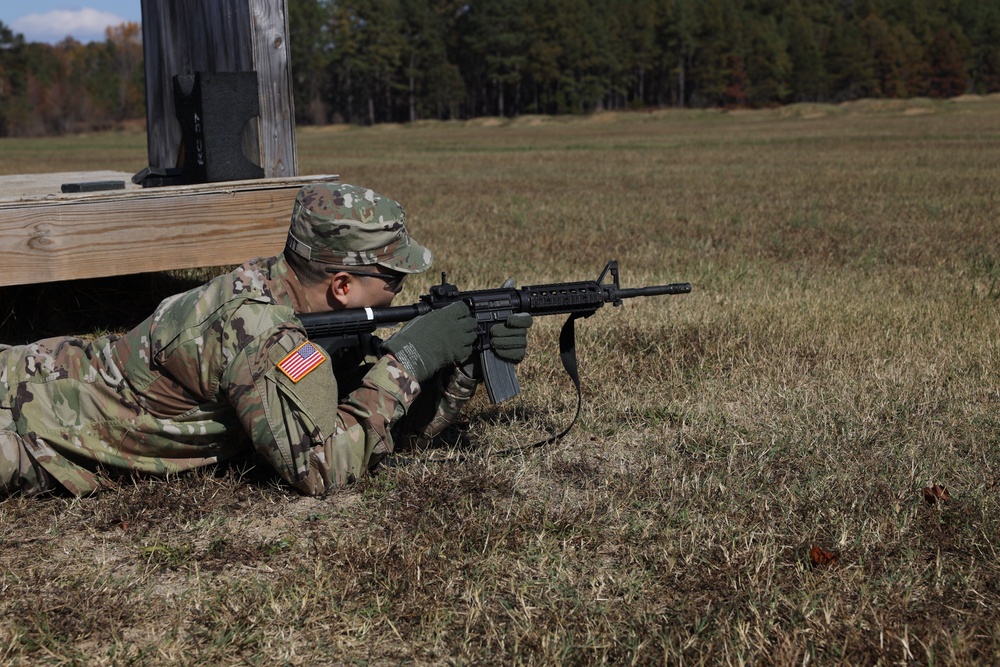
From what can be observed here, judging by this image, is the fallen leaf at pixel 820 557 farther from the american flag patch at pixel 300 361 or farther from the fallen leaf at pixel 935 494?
the american flag patch at pixel 300 361

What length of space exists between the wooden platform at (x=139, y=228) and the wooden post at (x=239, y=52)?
18.4 inches

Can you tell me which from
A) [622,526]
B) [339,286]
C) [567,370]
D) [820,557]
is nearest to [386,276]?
[339,286]

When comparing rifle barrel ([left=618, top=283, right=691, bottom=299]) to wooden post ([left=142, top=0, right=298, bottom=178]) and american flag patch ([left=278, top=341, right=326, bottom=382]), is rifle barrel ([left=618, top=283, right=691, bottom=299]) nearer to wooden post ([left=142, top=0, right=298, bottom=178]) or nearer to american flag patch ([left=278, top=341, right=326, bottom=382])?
american flag patch ([left=278, top=341, right=326, bottom=382])

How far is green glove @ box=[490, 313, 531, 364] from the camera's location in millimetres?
4047

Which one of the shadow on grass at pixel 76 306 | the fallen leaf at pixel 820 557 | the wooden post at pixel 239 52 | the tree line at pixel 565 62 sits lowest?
the fallen leaf at pixel 820 557

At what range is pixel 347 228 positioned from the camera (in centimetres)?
364

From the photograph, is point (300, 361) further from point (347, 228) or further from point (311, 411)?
point (347, 228)

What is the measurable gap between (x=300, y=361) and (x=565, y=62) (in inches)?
4205

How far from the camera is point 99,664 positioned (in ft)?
9.23

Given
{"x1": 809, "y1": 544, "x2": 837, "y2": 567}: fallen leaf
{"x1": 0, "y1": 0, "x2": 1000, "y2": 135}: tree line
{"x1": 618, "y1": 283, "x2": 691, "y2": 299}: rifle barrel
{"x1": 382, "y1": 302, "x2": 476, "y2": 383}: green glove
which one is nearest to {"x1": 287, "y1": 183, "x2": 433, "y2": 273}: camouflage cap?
{"x1": 382, "y1": 302, "x2": 476, "y2": 383}: green glove

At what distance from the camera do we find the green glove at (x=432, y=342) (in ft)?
12.7

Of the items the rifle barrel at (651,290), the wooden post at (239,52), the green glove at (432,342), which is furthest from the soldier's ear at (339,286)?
the wooden post at (239,52)

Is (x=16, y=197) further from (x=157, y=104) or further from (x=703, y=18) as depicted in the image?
(x=703, y=18)

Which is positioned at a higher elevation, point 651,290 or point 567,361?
point 651,290
